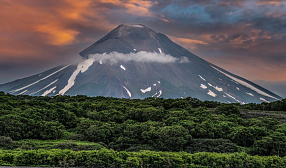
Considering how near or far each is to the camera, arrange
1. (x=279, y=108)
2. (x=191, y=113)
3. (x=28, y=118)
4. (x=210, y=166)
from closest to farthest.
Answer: (x=210, y=166)
(x=28, y=118)
(x=191, y=113)
(x=279, y=108)

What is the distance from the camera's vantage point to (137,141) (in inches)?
1547

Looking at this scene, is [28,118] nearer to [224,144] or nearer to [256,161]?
[224,144]

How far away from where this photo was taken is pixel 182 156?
27.1 meters

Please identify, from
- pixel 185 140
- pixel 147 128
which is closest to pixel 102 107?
pixel 147 128

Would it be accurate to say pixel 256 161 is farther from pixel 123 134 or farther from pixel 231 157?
pixel 123 134

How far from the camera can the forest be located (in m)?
25.5

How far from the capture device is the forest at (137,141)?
1005 inches

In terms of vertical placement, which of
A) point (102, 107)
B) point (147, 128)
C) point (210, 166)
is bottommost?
point (210, 166)

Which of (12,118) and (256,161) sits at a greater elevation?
(12,118)

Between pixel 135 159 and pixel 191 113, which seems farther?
pixel 191 113

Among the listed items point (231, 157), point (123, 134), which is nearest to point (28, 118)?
point (123, 134)

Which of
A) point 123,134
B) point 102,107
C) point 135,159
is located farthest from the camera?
point 102,107

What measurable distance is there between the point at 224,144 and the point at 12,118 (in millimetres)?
29971

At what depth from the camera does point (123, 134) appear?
40.9 metres
